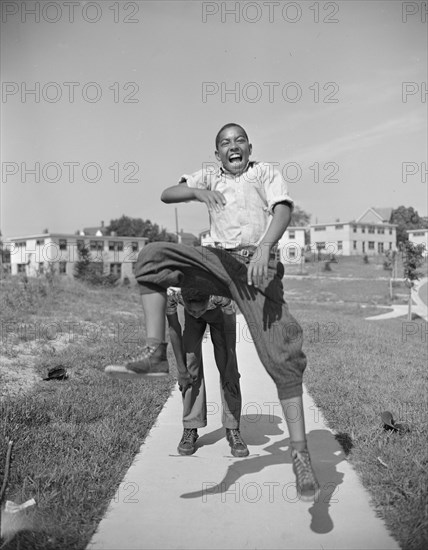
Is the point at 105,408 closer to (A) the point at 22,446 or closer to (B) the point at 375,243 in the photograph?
(A) the point at 22,446

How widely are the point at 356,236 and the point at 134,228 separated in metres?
38.5

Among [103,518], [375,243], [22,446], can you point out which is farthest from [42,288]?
[375,243]

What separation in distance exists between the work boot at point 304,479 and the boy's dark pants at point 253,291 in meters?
0.33

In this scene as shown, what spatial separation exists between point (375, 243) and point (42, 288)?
87.6 meters

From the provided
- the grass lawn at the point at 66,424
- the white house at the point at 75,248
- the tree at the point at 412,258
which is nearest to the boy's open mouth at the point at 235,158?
the grass lawn at the point at 66,424

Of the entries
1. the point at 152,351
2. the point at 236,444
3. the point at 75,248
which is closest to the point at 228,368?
the point at 236,444

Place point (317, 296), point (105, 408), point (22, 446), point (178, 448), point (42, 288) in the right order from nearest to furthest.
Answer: point (22, 446)
point (178, 448)
point (105, 408)
point (42, 288)
point (317, 296)

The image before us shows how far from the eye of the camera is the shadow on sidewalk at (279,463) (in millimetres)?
3354

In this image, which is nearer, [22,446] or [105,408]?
[22,446]

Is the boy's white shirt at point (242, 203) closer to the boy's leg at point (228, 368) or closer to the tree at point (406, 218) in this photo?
the boy's leg at point (228, 368)

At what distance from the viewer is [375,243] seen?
97625mm

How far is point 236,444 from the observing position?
172 inches

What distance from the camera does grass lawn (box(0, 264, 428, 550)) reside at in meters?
3.12

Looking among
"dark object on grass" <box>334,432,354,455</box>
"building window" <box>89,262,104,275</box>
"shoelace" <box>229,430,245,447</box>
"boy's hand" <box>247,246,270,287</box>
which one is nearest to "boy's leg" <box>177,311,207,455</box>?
"shoelace" <box>229,430,245,447</box>
